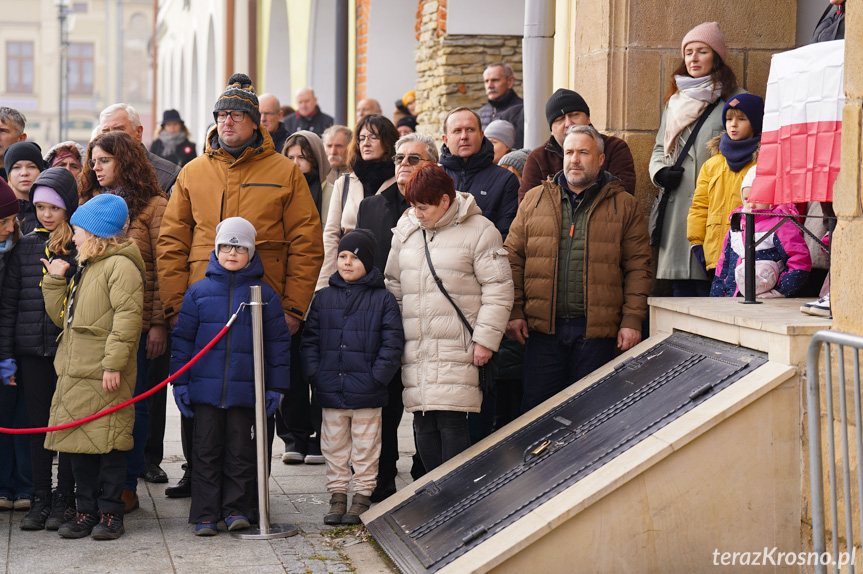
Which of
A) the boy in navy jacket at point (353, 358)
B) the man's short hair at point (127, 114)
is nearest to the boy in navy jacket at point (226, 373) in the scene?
the boy in navy jacket at point (353, 358)

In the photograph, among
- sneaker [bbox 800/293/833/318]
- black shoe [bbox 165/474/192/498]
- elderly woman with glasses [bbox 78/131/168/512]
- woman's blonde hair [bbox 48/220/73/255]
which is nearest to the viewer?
sneaker [bbox 800/293/833/318]

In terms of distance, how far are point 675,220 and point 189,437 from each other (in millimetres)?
2870

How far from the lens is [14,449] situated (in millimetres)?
5633

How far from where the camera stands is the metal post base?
516 centimetres

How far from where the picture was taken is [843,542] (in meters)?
4.25

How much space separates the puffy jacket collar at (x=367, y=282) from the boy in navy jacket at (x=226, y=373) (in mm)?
302

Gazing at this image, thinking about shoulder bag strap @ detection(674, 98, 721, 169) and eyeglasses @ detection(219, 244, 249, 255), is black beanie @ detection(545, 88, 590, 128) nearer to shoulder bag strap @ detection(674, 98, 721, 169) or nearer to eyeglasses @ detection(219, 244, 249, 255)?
shoulder bag strap @ detection(674, 98, 721, 169)

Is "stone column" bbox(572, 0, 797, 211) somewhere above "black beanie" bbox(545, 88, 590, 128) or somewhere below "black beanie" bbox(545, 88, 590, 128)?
above

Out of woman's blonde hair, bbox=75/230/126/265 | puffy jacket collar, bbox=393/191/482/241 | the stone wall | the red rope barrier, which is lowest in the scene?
the red rope barrier

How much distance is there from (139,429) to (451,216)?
6.20 feet

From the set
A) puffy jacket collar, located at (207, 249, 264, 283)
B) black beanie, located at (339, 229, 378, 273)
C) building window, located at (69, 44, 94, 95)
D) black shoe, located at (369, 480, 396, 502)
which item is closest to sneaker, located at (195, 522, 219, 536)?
black shoe, located at (369, 480, 396, 502)

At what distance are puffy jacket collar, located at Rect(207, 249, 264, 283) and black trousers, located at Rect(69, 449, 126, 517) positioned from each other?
931 millimetres

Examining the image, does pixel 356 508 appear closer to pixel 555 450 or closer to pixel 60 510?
pixel 555 450

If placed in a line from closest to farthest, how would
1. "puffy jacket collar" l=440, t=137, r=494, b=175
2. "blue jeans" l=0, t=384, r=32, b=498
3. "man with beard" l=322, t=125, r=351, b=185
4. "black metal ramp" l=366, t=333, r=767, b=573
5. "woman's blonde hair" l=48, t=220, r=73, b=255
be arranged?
"black metal ramp" l=366, t=333, r=767, b=573 < "woman's blonde hair" l=48, t=220, r=73, b=255 < "blue jeans" l=0, t=384, r=32, b=498 < "puffy jacket collar" l=440, t=137, r=494, b=175 < "man with beard" l=322, t=125, r=351, b=185
